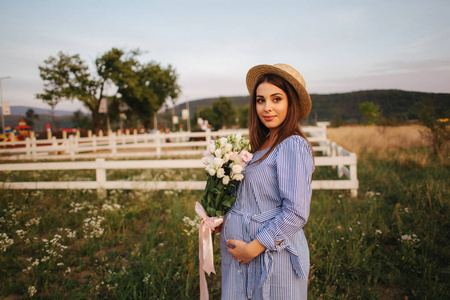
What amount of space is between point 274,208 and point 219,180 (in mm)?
359

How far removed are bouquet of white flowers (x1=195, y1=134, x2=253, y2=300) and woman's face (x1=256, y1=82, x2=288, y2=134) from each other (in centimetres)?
22

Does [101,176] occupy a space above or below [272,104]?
Answer: below

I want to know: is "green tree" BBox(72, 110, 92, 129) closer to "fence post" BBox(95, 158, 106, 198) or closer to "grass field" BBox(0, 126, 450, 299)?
"fence post" BBox(95, 158, 106, 198)

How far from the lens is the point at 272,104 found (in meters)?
1.55

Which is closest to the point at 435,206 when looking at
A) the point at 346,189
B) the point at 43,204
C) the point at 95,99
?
the point at 346,189

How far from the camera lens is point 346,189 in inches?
201

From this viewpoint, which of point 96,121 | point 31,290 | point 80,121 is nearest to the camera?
point 31,290

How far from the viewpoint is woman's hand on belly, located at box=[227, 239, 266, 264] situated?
136 centimetres

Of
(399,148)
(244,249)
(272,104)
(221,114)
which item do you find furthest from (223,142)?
(221,114)

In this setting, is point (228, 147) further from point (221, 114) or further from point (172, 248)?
point (221, 114)

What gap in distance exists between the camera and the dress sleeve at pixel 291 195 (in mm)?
1300

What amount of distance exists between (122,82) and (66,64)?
5.39 m

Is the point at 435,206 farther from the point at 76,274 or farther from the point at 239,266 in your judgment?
the point at 76,274

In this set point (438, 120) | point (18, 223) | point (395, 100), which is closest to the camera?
point (18, 223)
